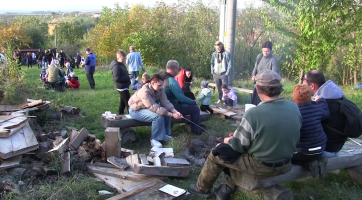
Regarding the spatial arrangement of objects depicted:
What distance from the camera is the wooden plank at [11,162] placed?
4430 mm

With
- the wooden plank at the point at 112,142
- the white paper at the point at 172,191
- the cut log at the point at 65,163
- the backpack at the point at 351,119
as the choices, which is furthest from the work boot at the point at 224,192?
the cut log at the point at 65,163

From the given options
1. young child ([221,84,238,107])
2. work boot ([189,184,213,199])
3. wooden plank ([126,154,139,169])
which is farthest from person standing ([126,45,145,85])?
work boot ([189,184,213,199])

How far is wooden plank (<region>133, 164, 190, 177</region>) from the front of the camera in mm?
4309

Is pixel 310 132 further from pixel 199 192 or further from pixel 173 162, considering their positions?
pixel 173 162

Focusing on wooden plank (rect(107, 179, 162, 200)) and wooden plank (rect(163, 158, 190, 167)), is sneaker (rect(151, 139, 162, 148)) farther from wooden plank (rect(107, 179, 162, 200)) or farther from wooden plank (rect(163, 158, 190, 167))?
wooden plank (rect(107, 179, 162, 200))

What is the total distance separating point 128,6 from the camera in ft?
99.8

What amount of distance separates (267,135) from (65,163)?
2.75m

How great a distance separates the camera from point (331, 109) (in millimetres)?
4027

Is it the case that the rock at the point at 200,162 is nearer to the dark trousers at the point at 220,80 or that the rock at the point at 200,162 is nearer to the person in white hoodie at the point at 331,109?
the person in white hoodie at the point at 331,109

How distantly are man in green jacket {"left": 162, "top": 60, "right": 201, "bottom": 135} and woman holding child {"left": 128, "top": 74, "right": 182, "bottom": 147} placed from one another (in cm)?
29

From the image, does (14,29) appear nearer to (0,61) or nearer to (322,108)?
(0,61)

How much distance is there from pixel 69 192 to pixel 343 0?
6052mm

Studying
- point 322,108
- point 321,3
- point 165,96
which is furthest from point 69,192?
point 321,3

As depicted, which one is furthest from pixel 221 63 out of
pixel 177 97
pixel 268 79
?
pixel 268 79
